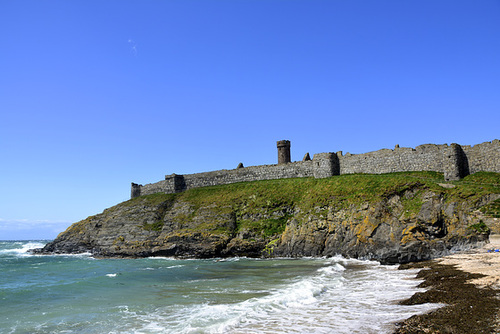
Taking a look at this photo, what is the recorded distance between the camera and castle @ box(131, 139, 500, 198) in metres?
40.2

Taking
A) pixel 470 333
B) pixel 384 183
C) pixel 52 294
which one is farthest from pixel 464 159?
pixel 52 294

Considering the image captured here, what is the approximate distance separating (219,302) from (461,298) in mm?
10817

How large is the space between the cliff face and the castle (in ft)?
6.61

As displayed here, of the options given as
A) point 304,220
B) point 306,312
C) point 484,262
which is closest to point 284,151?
point 304,220

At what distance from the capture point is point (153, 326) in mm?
14250

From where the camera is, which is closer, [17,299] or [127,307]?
[127,307]

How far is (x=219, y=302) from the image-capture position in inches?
712

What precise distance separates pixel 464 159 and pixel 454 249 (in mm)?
15954

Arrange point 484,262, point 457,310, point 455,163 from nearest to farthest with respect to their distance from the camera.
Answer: point 457,310 → point 484,262 → point 455,163

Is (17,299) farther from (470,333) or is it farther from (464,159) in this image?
(464,159)

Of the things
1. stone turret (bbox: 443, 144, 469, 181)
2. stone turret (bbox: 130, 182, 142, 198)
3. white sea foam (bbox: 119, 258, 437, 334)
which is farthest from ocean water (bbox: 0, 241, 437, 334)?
stone turret (bbox: 130, 182, 142, 198)

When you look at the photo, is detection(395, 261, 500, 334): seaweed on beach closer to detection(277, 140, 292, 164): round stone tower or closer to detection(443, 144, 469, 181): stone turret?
detection(443, 144, 469, 181): stone turret

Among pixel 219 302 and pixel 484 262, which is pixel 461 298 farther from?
pixel 219 302

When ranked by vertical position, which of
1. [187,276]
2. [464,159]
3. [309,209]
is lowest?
[187,276]
